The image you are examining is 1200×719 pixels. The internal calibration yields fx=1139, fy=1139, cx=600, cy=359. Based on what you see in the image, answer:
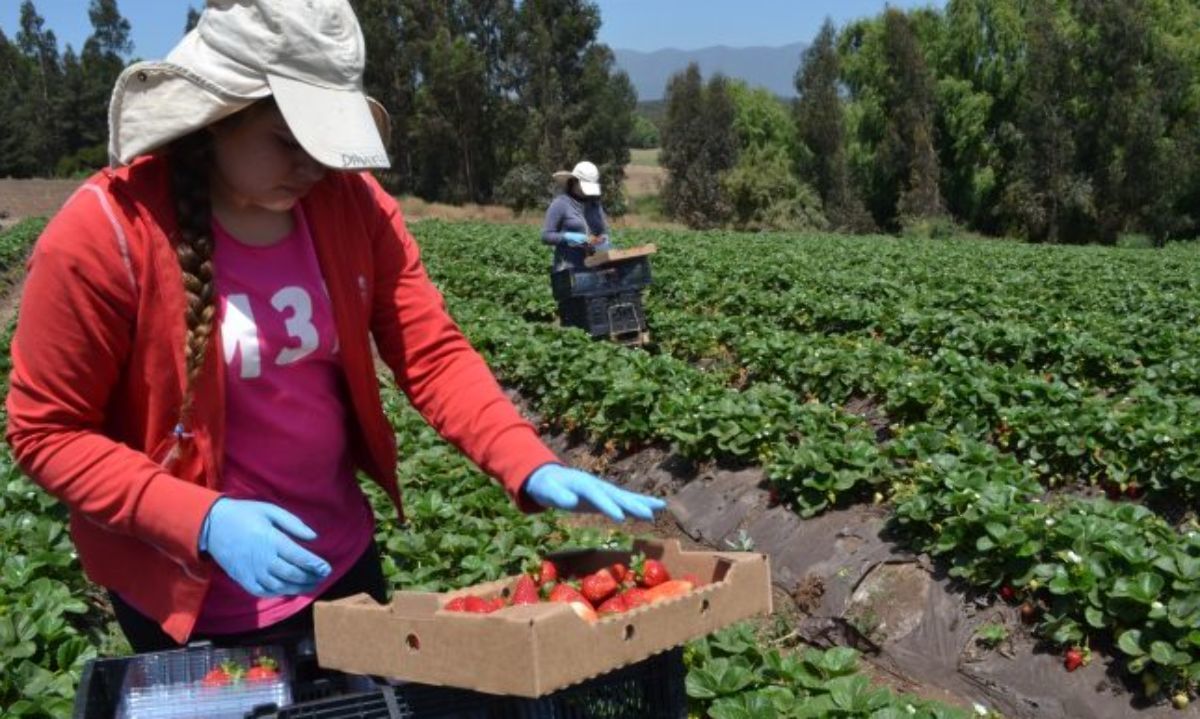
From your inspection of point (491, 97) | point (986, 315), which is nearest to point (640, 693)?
point (986, 315)

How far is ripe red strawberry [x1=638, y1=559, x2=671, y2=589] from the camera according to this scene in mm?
1910

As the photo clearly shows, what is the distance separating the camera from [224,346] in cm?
188

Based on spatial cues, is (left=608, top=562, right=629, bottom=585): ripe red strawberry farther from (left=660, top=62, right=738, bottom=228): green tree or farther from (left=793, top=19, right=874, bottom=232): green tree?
(left=660, top=62, right=738, bottom=228): green tree

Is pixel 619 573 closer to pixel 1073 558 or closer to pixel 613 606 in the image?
pixel 613 606

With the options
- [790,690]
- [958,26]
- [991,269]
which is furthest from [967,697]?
[958,26]

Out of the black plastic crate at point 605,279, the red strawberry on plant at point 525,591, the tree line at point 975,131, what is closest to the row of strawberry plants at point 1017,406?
the black plastic crate at point 605,279

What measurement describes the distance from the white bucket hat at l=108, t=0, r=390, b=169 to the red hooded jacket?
0.11 meters

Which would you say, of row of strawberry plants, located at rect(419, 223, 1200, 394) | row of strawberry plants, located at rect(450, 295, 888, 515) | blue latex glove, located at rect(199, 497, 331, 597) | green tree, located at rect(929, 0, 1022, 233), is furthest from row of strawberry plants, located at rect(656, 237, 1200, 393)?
green tree, located at rect(929, 0, 1022, 233)

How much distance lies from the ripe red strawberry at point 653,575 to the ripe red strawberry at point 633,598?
0.12 feet

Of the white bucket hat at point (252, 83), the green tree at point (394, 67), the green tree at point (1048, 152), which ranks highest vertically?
the green tree at point (394, 67)

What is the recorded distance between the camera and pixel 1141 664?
3.71 m

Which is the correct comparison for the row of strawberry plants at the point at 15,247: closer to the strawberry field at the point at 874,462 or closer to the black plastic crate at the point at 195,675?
the strawberry field at the point at 874,462

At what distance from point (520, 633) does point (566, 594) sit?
435mm

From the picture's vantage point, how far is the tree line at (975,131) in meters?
41.0
